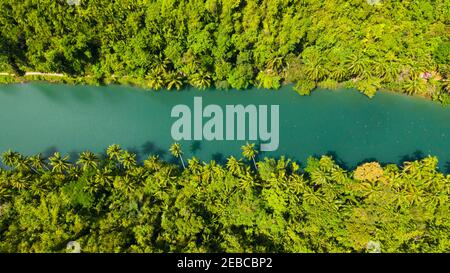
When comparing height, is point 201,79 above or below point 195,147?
above

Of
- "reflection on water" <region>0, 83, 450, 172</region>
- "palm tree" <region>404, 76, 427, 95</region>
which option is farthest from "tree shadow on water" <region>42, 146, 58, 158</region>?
"palm tree" <region>404, 76, 427, 95</region>

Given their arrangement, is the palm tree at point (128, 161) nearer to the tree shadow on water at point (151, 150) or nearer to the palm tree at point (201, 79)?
the tree shadow on water at point (151, 150)

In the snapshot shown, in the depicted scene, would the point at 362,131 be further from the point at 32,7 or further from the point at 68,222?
the point at 32,7

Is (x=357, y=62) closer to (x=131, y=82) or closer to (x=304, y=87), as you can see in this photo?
(x=304, y=87)

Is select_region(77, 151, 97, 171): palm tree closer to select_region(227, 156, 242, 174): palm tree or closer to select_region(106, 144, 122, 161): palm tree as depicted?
select_region(106, 144, 122, 161): palm tree

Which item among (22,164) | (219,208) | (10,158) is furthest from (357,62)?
(10,158)
